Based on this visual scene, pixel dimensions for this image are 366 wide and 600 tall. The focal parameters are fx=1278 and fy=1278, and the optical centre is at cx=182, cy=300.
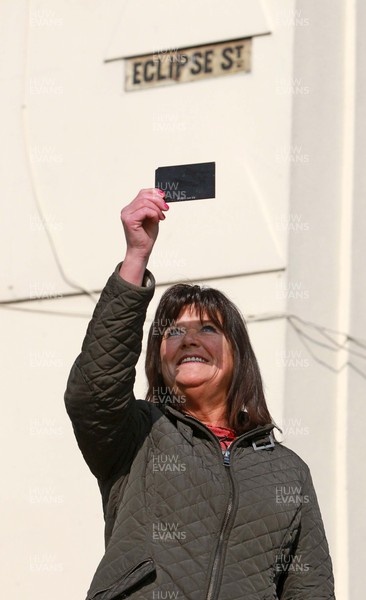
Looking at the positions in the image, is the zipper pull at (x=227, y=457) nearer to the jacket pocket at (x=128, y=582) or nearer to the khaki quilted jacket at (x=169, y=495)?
the khaki quilted jacket at (x=169, y=495)

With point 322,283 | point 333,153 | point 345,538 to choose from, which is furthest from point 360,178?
point 345,538

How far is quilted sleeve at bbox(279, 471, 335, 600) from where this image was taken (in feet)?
10.6

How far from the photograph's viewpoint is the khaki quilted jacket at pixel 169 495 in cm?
295

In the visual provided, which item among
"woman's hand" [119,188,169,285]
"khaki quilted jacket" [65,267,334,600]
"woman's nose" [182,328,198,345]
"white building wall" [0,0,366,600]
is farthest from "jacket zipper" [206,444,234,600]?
"white building wall" [0,0,366,600]

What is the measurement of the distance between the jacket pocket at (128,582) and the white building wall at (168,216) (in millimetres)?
2635

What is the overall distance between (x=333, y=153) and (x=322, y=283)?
2.16 feet

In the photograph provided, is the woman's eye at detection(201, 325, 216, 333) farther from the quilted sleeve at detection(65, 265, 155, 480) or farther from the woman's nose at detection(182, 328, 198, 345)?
the quilted sleeve at detection(65, 265, 155, 480)

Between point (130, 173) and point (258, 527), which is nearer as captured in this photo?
point (258, 527)

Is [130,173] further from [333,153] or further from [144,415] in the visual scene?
[144,415]

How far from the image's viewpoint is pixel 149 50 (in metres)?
6.39

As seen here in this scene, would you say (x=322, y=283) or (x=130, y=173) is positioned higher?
(x=130, y=173)

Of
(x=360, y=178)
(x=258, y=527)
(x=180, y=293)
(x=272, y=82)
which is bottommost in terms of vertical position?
(x=258, y=527)

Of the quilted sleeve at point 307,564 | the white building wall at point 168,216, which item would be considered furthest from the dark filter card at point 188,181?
the white building wall at point 168,216

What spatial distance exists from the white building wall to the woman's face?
216 cm
